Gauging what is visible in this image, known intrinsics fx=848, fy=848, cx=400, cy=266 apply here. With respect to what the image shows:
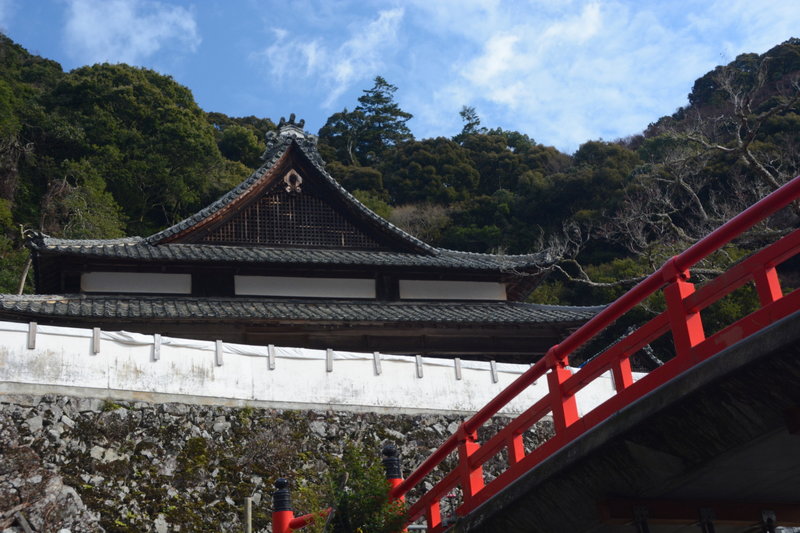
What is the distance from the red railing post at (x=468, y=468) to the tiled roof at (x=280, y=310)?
1017cm

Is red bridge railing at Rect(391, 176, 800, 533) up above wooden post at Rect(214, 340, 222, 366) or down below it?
below

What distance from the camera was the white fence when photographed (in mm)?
13359

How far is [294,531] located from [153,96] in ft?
125

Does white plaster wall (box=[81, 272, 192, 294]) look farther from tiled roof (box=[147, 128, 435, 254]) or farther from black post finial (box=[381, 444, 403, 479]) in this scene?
black post finial (box=[381, 444, 403, 479])

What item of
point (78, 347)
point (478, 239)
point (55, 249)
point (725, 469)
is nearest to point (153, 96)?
point (478, 239)

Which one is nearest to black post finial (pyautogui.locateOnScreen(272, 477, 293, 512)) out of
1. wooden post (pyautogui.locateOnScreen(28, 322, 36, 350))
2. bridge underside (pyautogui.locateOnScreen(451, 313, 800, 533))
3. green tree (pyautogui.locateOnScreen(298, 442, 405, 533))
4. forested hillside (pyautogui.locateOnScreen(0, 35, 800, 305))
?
green tree (pyautogui.locateOnScreen(298, 442, 405, 533))

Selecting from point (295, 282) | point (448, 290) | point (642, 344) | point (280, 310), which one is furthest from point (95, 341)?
point (642, 344)

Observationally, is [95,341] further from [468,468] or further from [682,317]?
[682,317]

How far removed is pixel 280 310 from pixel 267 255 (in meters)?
2.07

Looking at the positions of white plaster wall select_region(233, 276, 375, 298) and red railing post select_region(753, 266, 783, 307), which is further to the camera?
white plaster wall select_region(233, 276, 375, 298)

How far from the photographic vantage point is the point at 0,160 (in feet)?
123

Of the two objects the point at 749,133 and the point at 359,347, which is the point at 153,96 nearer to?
the point at 359,347

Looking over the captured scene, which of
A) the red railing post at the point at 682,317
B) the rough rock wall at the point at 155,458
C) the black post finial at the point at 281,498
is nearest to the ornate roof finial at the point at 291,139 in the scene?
the rough rock wall at the point at 155,458

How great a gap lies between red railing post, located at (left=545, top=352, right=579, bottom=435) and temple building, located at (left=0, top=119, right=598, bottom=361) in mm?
11234
